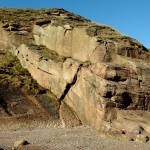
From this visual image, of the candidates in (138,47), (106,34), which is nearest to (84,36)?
(106,34)

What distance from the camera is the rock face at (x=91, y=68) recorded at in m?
39.4

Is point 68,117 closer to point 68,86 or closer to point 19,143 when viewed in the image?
point 68,86

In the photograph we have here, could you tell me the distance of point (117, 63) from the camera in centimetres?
4325

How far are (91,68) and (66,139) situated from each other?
9.58 m

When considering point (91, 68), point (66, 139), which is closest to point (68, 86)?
point (91, 68)

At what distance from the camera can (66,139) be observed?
36156 mm

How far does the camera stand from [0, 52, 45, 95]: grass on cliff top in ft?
160

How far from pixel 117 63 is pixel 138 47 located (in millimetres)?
5107

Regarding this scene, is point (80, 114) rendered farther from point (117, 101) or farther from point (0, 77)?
point (0, 77)

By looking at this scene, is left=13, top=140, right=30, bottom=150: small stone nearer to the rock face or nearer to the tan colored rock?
the rock face

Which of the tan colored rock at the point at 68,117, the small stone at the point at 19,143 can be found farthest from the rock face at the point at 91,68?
the small stone at the point at 19,143

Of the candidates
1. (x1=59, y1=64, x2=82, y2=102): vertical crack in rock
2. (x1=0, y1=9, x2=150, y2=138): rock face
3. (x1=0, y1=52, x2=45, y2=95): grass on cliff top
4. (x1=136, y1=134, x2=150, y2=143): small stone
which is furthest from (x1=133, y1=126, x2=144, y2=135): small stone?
(x1=0, y1=52, x2=45, y2=95): grass on cliff top

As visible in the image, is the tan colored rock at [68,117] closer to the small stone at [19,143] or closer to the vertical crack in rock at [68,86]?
the vertical crack in rock at [68,86]

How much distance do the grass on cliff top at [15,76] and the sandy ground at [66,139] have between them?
9.27m
